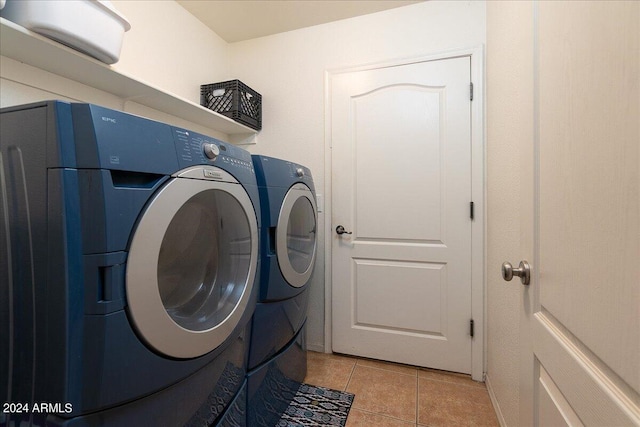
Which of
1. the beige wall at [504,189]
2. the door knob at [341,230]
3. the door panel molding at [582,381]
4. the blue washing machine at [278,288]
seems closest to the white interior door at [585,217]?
the door panel molding at [582,381]

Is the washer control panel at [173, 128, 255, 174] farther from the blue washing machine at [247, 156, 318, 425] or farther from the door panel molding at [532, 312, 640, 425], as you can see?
the door panel molding at [532, 312, 640, 425]

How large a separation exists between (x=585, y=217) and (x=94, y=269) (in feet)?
3.14

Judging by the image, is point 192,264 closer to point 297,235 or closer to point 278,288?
point 278,288

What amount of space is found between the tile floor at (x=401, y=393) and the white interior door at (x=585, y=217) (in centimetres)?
86

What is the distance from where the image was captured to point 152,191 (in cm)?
67

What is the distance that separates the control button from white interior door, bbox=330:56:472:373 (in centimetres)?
118

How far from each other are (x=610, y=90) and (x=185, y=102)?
169 cm

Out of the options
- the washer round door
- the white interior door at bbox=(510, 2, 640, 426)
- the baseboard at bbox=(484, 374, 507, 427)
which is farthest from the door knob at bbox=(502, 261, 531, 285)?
the baseboard at bbox=(484, 374, 507, 427)

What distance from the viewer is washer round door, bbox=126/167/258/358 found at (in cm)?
65

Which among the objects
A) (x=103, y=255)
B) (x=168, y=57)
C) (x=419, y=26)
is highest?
(x=419, y=26)

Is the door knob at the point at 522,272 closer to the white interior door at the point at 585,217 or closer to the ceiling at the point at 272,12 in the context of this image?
the white interior door at the point at 585,217

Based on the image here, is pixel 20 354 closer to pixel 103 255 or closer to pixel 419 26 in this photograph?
pixel 103 255

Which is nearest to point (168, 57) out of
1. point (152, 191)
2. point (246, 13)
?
point (246, 13)

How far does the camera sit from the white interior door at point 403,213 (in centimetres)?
170
